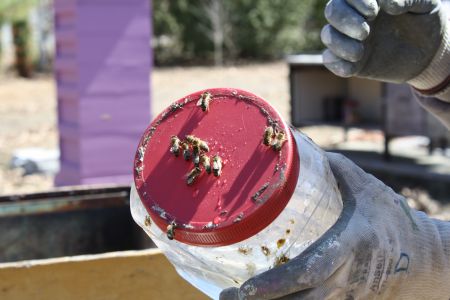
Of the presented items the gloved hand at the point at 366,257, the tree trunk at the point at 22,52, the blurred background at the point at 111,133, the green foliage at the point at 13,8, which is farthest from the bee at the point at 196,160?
the tree trunk at the point at 22,52

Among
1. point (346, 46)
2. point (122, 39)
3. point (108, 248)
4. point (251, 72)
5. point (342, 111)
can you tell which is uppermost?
point (346, 46)

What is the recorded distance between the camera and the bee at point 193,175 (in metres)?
A: 1.27

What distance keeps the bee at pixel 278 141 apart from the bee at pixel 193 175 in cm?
14

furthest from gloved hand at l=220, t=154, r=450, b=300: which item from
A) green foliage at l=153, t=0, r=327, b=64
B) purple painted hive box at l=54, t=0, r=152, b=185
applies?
green foliage at l=153, t=0, r=327, b=64

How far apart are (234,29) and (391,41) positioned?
23.6 metres

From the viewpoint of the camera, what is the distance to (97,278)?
7.77 ft

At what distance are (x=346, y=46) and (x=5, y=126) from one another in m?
12.0

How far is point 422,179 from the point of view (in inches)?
283

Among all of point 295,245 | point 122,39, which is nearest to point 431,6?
point 295,245

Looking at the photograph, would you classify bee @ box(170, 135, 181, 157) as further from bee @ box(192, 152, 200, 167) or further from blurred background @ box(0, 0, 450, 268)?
blurred background @ box(0, 0, 450, 268)

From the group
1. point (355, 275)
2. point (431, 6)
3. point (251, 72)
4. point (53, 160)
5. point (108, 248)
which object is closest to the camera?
point (355, 275)

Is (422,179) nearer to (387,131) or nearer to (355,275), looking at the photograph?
(387,131)

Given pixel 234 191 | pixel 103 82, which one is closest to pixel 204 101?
pixel 234 191

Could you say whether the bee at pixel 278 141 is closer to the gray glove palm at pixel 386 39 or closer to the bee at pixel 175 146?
the bee at pixel 175 146
